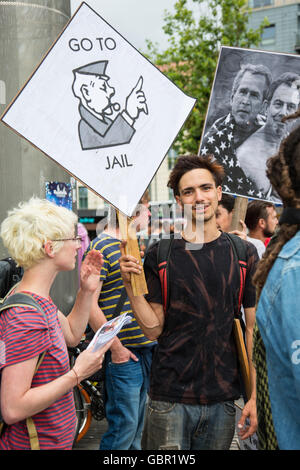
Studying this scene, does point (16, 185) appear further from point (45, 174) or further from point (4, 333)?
point (4, 333)

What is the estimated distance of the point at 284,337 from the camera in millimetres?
1404

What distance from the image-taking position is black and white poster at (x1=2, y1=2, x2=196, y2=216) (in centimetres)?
257

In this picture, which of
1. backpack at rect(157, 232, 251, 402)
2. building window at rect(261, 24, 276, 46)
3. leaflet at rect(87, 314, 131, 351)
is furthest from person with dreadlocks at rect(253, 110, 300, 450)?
building window at rect(261, 24, 276, 46)

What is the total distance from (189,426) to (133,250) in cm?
84

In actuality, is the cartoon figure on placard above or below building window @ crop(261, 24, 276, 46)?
below

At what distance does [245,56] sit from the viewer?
416 cm

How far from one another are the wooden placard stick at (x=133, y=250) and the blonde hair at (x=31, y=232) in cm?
32

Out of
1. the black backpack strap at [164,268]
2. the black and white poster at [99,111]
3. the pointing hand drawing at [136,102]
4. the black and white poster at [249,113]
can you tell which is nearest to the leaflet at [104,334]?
the black backpack strap at [164,268]

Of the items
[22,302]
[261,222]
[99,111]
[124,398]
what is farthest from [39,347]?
[261,222]

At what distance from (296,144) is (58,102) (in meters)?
1.41

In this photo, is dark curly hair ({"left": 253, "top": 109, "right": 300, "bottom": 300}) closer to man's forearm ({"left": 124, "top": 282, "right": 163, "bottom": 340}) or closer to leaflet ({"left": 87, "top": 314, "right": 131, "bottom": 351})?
leaflet ({"left": 87, "top": 314, "right": 131, "bottom": 351})

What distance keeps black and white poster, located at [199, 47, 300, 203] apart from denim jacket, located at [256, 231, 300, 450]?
2.66 m

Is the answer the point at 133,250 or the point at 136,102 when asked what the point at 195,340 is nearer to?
the point at 133,250

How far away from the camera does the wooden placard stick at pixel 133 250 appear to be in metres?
2.47
